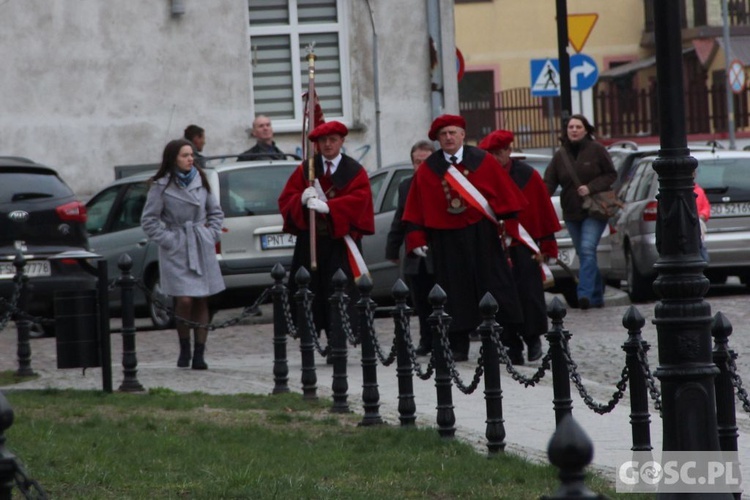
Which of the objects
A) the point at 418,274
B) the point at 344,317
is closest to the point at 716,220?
the point at 418,274

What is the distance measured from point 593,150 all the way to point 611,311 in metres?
1.58

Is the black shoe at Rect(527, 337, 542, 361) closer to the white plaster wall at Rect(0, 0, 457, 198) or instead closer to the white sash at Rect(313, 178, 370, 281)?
the white sash at Rect(313, 178, 370, 281)

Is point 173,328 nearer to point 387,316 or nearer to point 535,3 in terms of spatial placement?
point 387,316

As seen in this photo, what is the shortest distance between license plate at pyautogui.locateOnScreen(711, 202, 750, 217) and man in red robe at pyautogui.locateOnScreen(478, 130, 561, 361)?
4946mm

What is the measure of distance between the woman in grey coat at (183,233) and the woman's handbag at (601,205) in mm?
4868

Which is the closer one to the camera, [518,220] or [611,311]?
[518,220]

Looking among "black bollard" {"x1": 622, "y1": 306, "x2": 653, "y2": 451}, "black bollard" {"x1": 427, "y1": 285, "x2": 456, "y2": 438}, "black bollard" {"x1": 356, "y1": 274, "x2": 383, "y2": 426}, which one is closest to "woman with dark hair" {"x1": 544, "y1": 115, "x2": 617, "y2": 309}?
"black bollard" {"x1": 356, "y1": 274, "x2": 383, "y2": 426}

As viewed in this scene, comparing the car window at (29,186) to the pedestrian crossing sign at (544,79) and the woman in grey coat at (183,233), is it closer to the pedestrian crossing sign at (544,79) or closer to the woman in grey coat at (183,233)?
the woman in grey coat at (183,233)

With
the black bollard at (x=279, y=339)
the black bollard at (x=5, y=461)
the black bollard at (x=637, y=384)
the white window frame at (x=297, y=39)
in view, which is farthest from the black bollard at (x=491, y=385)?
the white window frame at (x=297, y=39)

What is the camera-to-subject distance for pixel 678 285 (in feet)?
23.7

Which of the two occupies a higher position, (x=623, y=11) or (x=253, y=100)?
(x=623, y=11)


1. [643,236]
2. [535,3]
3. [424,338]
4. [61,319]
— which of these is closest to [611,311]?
[643,236]

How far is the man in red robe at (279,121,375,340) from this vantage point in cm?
1366

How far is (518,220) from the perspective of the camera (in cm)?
1388
